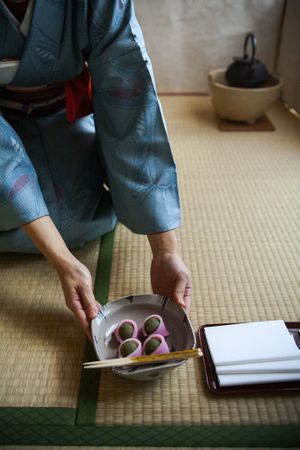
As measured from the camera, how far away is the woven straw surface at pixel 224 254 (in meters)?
0.78

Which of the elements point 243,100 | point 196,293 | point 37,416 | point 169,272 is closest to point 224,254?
point 196,293

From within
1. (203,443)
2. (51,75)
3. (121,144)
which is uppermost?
(51,75)

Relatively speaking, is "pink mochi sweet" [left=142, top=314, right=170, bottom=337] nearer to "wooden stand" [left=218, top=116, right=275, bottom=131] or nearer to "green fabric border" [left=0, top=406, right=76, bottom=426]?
"green fabric border" [left=0, top=406, right=76, bottom=426]

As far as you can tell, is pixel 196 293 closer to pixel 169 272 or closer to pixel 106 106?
pixel 169 272

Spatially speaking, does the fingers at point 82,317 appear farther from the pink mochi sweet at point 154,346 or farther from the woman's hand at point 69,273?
the pink mochi sweet at point 154,346

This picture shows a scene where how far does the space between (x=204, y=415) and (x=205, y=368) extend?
0.31 feet

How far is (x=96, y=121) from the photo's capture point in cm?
103

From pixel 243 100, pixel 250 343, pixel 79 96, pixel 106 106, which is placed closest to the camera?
pixel 250 343

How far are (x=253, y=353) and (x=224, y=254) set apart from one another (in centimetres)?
39

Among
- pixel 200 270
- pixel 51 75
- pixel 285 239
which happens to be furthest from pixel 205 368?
pixel 51 75

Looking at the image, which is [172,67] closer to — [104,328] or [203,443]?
[104,328]

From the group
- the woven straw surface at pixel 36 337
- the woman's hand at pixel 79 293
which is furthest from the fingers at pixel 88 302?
the woven straw surface at pixel 36 337

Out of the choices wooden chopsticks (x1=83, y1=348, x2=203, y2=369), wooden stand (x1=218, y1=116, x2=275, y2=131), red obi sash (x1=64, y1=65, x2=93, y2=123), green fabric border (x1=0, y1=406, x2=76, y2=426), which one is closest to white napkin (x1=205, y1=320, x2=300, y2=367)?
wooden chopsticks (x1=83, y1=348, x2=203, y2=369)

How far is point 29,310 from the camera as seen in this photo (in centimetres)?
99
